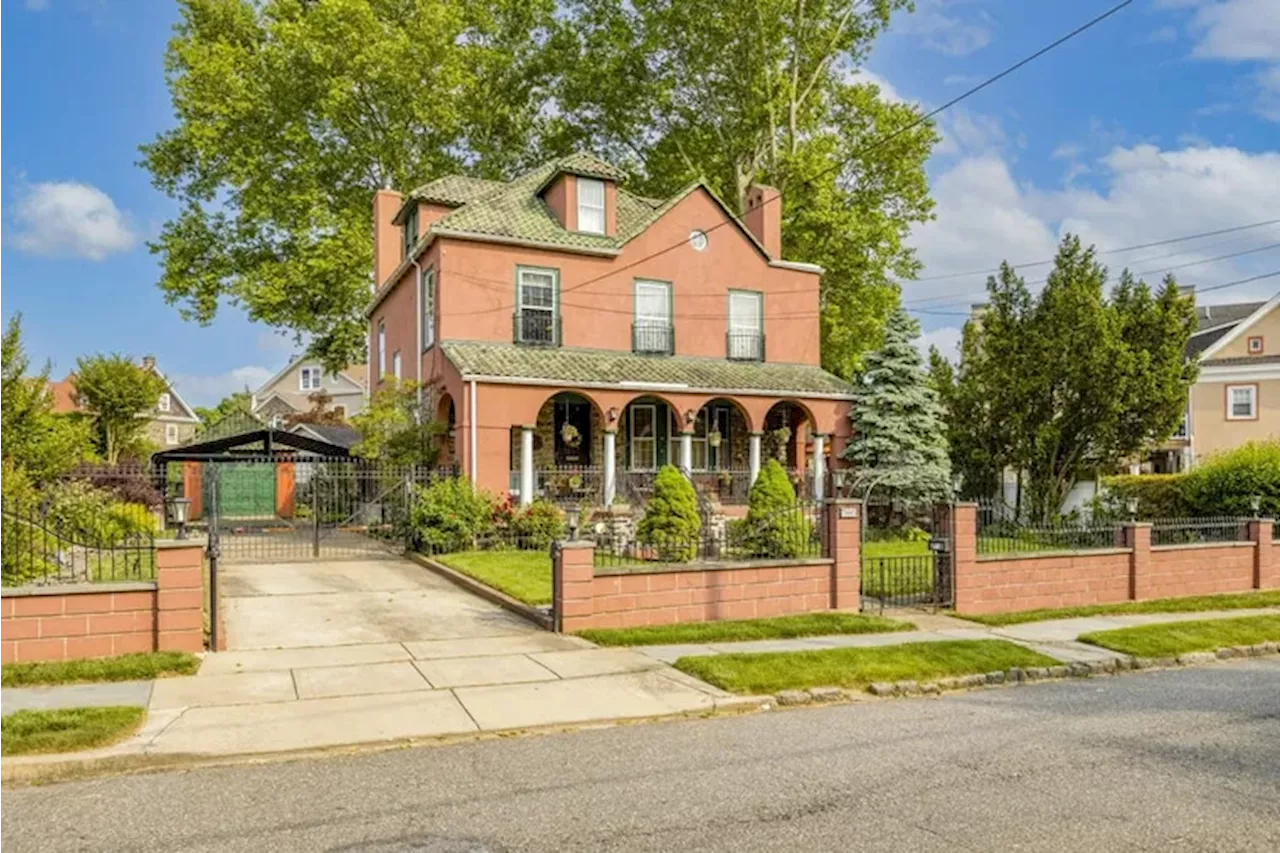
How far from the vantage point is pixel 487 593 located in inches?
521

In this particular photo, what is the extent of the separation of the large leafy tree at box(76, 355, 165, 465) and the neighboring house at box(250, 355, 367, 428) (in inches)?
762

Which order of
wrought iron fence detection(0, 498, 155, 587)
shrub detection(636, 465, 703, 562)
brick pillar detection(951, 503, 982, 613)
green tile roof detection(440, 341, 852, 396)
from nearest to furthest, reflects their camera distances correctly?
wrought iron fence detection(0, 498, 155, 587) → brick pillar detection(951, 503, 982, 613) → shrub detection(636, 465, 703, 562) → green tile roof detection(440, 341, 852, 396)

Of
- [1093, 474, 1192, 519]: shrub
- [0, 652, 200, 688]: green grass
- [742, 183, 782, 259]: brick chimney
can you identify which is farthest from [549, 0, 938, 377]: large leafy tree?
[0, 652, 200, 688]: green grass

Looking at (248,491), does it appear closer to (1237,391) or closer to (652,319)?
(652,319)

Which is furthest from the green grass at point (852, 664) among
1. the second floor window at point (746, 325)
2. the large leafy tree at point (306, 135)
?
the large leafy tree at point (306, 135)

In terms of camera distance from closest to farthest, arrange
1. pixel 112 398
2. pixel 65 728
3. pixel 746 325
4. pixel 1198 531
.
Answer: pixel 65 728 → pixel 1198 531 → pixel 746 325 → pixel 112 398

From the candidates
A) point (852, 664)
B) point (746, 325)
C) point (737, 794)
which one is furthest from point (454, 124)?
point (737, 794)

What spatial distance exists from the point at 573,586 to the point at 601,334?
13.2 metres

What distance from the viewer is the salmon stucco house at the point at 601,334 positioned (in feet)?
69.5

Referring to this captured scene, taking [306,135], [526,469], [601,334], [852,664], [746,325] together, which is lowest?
[852,664]

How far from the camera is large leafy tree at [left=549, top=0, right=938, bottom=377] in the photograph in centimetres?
2997

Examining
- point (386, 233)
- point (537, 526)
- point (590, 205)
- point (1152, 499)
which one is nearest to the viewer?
point (537, 526)

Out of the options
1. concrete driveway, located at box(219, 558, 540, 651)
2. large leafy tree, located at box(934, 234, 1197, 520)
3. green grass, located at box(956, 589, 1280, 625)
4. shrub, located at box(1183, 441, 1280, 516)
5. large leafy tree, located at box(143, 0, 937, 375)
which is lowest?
green grass, located at box(956, 589, 1280, 625)

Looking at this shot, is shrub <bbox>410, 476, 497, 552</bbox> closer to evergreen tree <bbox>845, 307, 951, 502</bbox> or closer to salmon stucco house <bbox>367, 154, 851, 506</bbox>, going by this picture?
salmon stucco house <bbox>367, 154, 851, 506</bbox>
